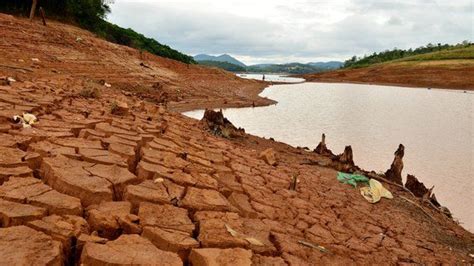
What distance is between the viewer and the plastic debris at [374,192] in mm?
6179

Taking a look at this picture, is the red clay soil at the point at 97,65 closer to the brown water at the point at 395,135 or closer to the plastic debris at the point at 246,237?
the brown water at the point at 395,135

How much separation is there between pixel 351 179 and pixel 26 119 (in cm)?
498

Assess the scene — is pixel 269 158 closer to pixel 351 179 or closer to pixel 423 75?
pixel 351 179

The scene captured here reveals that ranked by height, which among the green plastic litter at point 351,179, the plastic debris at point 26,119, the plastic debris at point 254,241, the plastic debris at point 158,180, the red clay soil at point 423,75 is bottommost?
the green plastic litter at point 351,179

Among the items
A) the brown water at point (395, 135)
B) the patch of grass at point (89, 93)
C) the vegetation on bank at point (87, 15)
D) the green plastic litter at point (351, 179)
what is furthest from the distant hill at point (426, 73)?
the patch of grass at point (89, 93)

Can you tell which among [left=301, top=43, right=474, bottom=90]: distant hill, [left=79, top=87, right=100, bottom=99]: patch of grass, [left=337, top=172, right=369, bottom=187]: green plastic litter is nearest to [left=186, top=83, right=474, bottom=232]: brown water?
[left=337, top=172, right=369, bottom=187]: green plastic litter

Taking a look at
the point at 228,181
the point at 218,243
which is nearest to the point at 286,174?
the point at 228,181

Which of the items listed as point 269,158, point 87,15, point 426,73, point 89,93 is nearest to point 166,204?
A: point 269,158

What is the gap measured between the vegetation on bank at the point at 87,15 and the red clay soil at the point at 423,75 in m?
33.1

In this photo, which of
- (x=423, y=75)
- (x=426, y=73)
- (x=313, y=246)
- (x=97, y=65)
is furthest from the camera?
(x=426, y=73)

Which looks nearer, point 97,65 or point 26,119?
point 26,119

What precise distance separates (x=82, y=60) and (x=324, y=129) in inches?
386

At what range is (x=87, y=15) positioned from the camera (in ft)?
89.5

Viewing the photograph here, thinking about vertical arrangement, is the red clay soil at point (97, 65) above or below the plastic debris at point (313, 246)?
above
